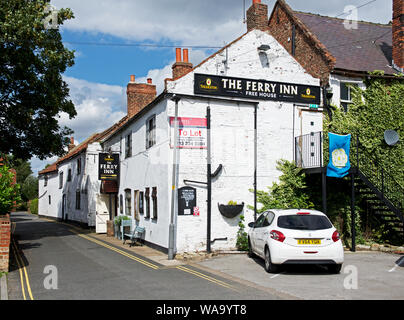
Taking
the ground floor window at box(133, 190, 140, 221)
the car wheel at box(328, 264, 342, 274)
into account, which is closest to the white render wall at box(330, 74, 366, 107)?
the car wheel at box(328, 264, 342, 274)

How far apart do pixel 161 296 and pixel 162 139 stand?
8294 mm

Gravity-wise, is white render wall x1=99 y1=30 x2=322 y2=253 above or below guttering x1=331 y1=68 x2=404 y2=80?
below

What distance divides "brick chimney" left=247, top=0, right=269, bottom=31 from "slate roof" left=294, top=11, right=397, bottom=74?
3738mm

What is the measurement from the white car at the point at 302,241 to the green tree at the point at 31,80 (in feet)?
42.6

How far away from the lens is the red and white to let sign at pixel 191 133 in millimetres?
15047

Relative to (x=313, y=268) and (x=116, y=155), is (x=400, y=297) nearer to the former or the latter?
(x=313, y=268)

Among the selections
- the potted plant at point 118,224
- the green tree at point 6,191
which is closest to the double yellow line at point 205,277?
the green tree at point 6,191

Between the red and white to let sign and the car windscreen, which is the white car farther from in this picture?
the red and white to let sign

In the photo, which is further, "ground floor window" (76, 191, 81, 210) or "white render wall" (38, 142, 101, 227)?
"ground floor window" (76, 191, 81, 210)

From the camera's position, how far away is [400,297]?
798 centimetres

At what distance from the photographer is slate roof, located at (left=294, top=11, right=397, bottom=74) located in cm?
1897

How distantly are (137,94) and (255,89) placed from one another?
1124 centimetres

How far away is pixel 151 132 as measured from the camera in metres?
17.5
